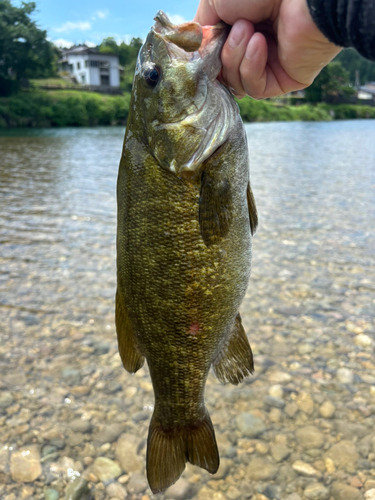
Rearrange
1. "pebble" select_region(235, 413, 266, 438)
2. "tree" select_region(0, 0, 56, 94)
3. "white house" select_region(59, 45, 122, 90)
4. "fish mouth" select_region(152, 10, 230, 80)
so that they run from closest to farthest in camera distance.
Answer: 1. "fish mouth" select_region(152, 10, 230, 80)
2. "pebble" select_region(235, 413, 266, 438)
3. "tree" select_region(0, 0, 56, 94)
4. "white house" select_region(59, 45, 122, 90)

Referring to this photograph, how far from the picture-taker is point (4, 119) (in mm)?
37438

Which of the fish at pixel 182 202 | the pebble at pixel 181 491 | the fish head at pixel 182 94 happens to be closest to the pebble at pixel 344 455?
the pebble at pixel 181 491

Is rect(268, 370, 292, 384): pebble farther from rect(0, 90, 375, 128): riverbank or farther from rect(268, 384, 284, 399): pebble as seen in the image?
rect(0, 90, 375, 128): riverbank

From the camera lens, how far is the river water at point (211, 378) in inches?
115

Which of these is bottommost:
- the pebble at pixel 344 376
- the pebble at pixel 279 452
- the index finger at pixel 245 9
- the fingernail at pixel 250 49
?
the pebble at pixel 279 452

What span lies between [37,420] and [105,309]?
6.02 ft

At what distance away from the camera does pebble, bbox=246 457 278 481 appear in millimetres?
2777

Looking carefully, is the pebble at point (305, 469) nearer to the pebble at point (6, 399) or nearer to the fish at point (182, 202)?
the fish at point (182, 202)

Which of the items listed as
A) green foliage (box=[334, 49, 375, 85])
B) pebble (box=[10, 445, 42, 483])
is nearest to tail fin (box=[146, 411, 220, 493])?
pebble (box=[10, 445, 42, 483])

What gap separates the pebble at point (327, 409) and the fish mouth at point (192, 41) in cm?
276

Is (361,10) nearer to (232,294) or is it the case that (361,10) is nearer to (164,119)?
(164,119)

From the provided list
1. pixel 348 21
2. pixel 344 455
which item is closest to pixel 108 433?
pixel 344 455

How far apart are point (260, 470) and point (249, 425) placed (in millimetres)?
406

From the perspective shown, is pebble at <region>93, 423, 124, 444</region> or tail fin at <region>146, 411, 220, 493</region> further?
pebble at <region>93, 423, 124, 444</region>
